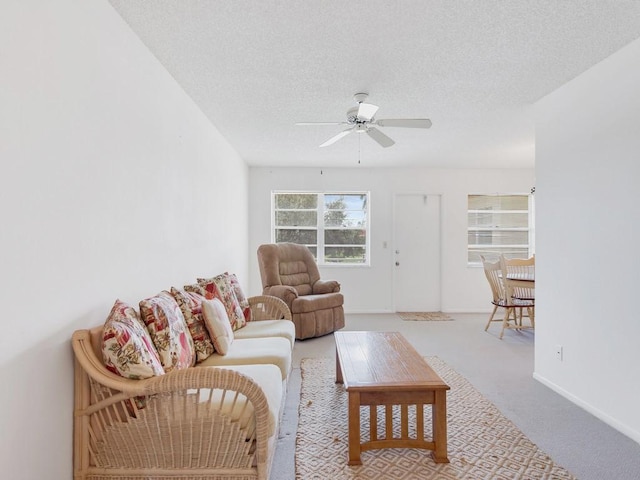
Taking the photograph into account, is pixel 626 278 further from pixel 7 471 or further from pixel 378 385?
pixel 7 471

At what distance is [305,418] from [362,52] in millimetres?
2377

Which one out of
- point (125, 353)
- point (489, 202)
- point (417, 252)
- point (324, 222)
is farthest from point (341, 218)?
point (125, 353)

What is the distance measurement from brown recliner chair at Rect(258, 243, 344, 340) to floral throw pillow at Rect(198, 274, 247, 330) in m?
1.28

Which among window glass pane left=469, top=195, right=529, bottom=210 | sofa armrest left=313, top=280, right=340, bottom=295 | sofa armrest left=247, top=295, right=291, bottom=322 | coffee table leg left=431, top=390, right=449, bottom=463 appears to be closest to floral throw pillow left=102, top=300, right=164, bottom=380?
coffee table leg left=431, top=390, right=449, bottom=463

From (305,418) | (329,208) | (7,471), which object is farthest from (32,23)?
(329,208)

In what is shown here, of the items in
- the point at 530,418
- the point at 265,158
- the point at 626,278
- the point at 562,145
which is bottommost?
the point at 530,418

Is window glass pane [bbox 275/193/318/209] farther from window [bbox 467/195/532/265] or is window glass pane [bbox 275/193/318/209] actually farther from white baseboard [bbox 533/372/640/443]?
white baseboard [bbox 533/372/640/443]

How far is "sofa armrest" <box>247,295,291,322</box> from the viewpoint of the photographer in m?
3.41

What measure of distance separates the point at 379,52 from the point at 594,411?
274 cm

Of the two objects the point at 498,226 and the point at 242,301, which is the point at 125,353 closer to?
the point at 242,301

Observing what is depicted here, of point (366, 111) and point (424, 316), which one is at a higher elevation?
point (366, 111)

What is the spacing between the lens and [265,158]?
545 cm

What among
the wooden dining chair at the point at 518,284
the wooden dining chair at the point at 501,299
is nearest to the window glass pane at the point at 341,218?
the wooden dining chair at the point at 501,299

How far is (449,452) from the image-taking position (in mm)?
2061
